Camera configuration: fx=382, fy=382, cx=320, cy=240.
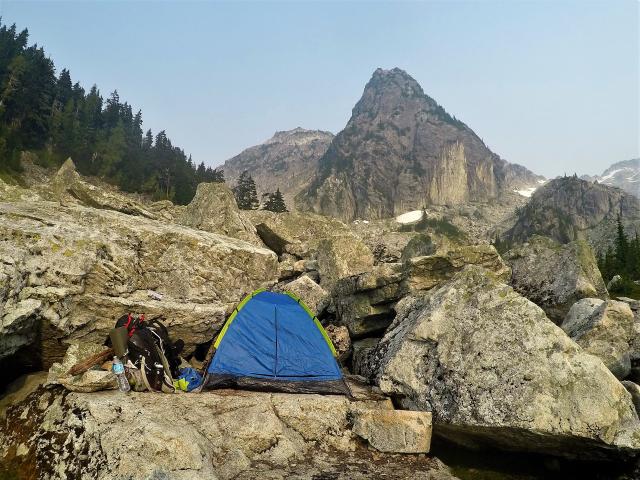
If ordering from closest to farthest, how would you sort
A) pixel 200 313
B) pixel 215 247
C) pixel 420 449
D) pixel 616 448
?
pixel 616 448 < pixel 420 449 < pixel 200 313 < pixel 215 247

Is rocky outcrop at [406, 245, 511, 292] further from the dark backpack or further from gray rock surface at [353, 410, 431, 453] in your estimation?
the dark backpack

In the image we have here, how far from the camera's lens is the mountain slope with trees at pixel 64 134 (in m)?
97.4

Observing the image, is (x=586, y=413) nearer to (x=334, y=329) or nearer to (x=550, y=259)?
(x=334, y=329)

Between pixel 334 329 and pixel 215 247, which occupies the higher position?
pixel 215 247

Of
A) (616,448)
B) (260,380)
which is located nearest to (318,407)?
(260,380)

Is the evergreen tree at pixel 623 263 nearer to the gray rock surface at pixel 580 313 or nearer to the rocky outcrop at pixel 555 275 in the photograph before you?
the rocky outcrop at pixel 555 275

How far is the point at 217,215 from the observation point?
24.2 m

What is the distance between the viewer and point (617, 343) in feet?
32.7

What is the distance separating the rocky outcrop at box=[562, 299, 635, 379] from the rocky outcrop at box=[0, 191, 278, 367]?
10316 mm

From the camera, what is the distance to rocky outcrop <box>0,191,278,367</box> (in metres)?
8.49

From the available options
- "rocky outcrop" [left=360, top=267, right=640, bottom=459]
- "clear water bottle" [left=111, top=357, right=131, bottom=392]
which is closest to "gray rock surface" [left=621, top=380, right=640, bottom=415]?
"rocky outcrop" [left=360, top=267, right=640, bottom=459]

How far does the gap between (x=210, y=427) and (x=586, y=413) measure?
281 inches

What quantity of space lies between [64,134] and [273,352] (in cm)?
12392

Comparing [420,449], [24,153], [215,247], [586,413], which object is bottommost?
[420,449]
